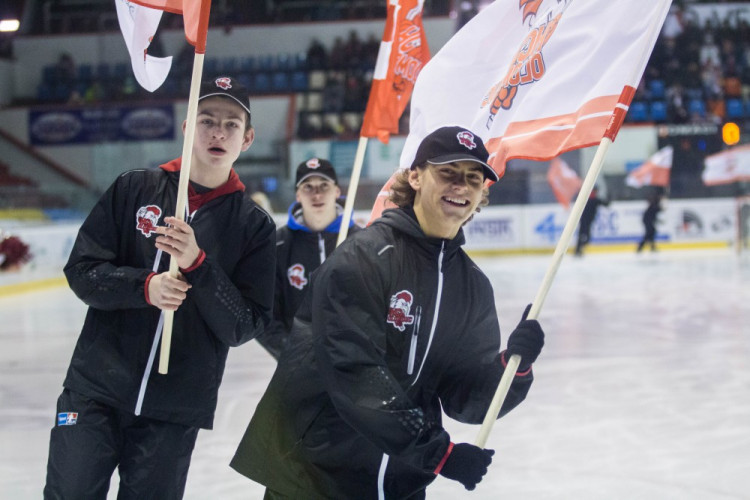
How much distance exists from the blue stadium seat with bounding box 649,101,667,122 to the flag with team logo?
Result: 73.7ft

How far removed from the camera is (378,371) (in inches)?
89.2

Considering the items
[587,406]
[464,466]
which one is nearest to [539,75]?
[464,466]

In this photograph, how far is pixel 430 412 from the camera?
265 centimetres

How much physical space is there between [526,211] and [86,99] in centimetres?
1309

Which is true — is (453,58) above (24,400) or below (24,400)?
above

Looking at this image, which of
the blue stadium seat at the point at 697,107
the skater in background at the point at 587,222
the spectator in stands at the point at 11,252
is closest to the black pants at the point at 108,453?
the spectator in stands at the point at 11,252

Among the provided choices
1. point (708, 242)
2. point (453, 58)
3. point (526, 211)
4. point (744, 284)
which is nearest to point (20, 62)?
point (526, 211)

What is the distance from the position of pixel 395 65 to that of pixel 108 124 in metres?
21.1

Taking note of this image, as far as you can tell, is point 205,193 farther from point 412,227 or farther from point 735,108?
point 735,108

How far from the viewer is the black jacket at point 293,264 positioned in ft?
15.4

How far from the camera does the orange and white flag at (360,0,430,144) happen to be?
4816mm

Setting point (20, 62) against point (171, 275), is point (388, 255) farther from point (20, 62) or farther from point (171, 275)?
point (20, 62)

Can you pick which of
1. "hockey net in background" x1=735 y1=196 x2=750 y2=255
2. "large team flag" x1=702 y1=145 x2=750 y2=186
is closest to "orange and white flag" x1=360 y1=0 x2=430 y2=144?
"hockey net in background" x1=735 y1=196 x2=750 y2=255

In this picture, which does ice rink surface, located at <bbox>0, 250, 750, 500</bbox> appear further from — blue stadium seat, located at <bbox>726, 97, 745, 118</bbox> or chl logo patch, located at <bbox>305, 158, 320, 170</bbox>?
blue stadium seat, located at <bbox>726, 97, 745, 118</bbox>
